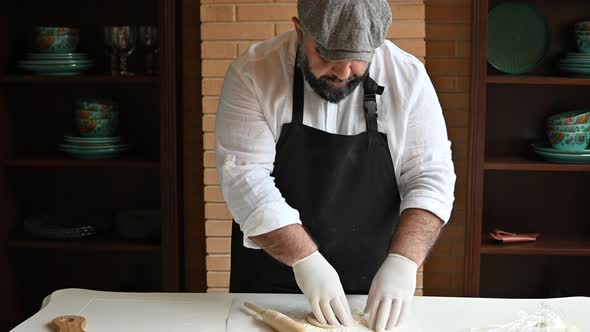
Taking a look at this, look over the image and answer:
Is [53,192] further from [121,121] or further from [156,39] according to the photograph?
[156,39]

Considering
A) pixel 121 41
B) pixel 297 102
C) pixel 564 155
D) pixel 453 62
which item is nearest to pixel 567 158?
pixel 564 155

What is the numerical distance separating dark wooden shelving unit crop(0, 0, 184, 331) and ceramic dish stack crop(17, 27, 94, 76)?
0.16 feet

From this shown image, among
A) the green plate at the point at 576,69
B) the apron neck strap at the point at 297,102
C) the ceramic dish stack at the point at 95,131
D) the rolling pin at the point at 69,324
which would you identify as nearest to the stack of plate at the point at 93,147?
the ceramic dish stack at the point at 95,131

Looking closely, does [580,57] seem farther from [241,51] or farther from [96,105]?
[96,105]

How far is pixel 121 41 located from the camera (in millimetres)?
3266

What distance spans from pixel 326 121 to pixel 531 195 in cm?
168

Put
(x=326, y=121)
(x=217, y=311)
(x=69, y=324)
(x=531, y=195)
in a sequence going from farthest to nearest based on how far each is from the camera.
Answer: (x=531, y=195)
(x=326, y=121)
(x=217, y=311)
(x=69, y=324)

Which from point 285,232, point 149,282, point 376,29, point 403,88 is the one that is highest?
point 376,29

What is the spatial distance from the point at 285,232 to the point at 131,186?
1802 millimetres

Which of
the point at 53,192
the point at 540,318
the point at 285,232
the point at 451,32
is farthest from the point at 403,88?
the point at 53,192

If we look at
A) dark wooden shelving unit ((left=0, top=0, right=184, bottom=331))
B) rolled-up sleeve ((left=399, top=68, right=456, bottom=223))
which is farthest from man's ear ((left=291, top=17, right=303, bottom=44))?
dark wooden shelving unit ((left=0, top=0, right=184, bottom=331))

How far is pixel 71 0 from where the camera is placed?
11.6 feet

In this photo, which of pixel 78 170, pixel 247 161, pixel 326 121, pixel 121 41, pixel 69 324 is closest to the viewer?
pixel 69 324

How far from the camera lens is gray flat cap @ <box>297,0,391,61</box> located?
188 centimetres
